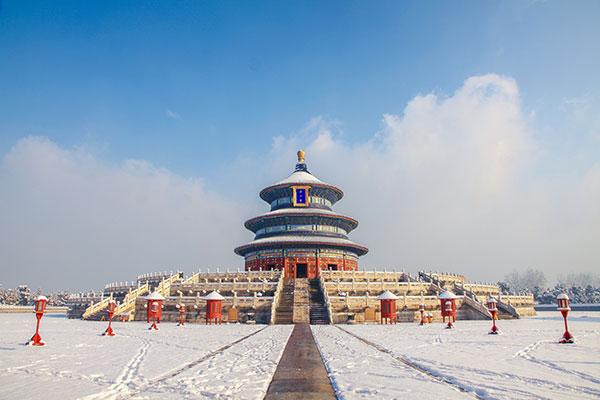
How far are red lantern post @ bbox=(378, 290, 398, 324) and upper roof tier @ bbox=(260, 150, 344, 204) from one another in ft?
96.0

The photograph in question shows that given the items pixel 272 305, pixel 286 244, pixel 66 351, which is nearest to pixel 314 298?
pixel 272 305

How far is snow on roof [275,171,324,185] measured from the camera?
5647cm

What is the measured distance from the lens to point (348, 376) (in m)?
8.44

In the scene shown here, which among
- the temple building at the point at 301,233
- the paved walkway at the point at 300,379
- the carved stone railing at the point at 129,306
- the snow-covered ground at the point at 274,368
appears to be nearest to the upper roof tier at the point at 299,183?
the temple building at the point at 301,233

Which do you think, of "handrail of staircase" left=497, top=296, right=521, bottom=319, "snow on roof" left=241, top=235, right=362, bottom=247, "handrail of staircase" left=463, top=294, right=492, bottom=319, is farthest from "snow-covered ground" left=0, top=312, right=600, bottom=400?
"snow on roof" left=241, top=235, right=362, bottom=247

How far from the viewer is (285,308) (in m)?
29.9

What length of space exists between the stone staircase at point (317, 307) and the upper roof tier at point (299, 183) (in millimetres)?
21914

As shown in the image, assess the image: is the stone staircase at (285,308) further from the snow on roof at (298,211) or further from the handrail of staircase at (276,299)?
the snow on roof at (298,211)

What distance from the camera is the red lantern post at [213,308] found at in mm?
27922

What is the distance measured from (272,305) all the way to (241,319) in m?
2.52

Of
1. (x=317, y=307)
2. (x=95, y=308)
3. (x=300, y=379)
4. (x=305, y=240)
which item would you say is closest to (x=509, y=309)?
(x=317, y=307)

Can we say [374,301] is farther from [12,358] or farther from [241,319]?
[12,358]

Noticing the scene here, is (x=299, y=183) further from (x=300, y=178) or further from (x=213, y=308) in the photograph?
(x=213, y=308)

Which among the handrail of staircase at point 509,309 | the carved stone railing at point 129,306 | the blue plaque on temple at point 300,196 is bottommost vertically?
the handrail of staircase at point 509,309
